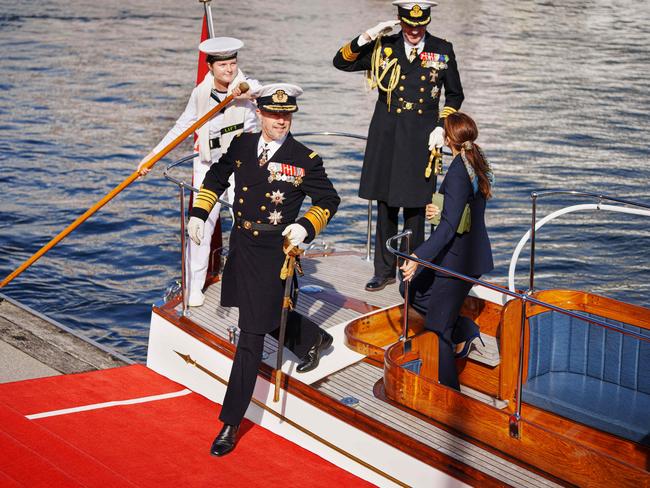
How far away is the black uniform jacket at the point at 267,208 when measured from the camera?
526 cm

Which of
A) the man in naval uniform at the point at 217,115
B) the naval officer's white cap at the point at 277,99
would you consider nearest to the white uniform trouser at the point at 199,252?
the man in naval uniform at the point at 217,115

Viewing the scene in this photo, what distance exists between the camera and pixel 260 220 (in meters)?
5.29

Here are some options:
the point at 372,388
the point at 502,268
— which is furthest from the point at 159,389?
the point at 502,268

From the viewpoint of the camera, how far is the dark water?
12.4 m

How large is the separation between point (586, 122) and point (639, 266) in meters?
7.60

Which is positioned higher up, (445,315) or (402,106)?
(402,106)

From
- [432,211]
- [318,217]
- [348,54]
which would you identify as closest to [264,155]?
[318,217]

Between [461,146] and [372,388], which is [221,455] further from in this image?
[461,146]

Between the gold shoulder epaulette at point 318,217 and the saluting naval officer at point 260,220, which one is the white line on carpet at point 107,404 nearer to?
the saluting naval officer at point 260,220

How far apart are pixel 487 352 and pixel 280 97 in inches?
85.9

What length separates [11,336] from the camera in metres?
7.72

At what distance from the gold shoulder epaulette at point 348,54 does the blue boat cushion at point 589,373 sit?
2327mm

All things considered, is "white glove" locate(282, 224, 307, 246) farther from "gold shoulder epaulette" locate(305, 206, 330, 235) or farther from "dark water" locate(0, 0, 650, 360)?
"dark water" locate(0, 0, 650, 360)

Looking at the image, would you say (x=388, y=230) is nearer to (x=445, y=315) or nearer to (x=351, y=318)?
(x=351, y=318)
